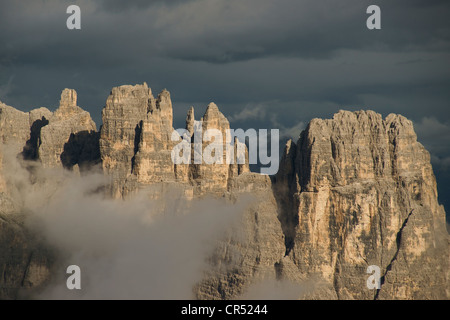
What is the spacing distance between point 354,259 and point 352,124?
870 inches

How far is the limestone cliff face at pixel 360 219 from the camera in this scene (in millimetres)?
188750

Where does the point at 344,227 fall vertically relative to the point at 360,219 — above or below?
below

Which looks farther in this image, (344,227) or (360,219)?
(344,227)

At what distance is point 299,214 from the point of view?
626 feet

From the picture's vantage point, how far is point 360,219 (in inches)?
7470

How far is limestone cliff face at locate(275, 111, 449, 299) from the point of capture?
619ft

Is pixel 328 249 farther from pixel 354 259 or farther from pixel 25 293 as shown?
pixel 25 293

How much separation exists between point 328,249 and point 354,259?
4413 mm
